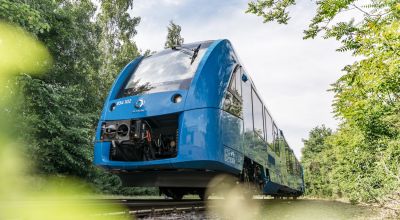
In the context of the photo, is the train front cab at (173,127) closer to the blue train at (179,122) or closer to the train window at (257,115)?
the blue train at (179,122)

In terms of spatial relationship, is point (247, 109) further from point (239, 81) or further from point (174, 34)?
point (174, 34)

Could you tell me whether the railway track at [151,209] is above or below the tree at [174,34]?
below

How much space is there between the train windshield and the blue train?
0.02 meters

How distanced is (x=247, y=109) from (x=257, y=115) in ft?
4.12

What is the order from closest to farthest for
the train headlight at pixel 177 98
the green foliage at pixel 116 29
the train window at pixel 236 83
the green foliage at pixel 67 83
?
the train headlight at pixel 177 98 → the train window at pixel 236 83 → the green foliage at pixel 67 83 → the green foliage at pixel 116 29

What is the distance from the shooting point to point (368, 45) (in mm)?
4523

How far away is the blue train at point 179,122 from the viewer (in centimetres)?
491

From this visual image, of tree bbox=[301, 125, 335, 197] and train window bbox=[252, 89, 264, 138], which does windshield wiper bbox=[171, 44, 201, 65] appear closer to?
train window bbox=[252, 89, 264, 138]

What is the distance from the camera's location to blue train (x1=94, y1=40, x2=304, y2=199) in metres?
4.91

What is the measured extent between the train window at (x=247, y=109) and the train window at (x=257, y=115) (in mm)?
439

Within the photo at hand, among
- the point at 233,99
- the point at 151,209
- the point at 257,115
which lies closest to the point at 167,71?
the point at 233,99

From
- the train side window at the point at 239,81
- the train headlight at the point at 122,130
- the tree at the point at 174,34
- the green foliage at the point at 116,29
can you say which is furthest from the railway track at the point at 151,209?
the tree at the point at 174,34

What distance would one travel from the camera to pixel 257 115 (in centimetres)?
813

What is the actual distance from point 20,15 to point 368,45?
8826 millimetres
